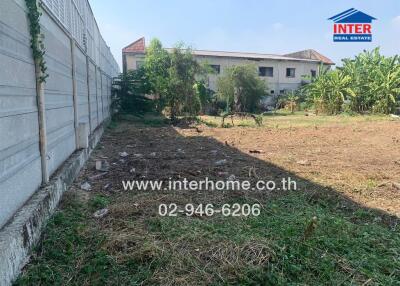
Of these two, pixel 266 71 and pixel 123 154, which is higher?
pixel 266 71

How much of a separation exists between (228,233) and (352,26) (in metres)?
16.0

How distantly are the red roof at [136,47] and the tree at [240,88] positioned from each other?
19.8 feet

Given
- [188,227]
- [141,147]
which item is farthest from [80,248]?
[141,147]

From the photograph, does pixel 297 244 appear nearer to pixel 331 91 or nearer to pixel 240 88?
pixel 331 91

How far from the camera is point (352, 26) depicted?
15.8 meters

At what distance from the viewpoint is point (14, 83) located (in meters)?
2.46

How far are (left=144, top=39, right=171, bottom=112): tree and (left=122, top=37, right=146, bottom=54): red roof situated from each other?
7.79 meters

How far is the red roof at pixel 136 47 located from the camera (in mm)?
22297

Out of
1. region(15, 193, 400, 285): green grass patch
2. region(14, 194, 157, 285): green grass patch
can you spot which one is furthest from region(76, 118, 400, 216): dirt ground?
region(14, 194, 157, 285): green grass patch

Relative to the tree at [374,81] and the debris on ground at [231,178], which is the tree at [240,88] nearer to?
the tree at [374,81]

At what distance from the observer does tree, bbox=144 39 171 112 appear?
46.8 feet

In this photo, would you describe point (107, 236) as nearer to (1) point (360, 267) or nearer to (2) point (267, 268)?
(2) point (267, 268)

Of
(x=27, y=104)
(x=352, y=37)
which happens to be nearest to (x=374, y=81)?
(x=352, y=37)

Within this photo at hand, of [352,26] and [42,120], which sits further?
[352,26]
